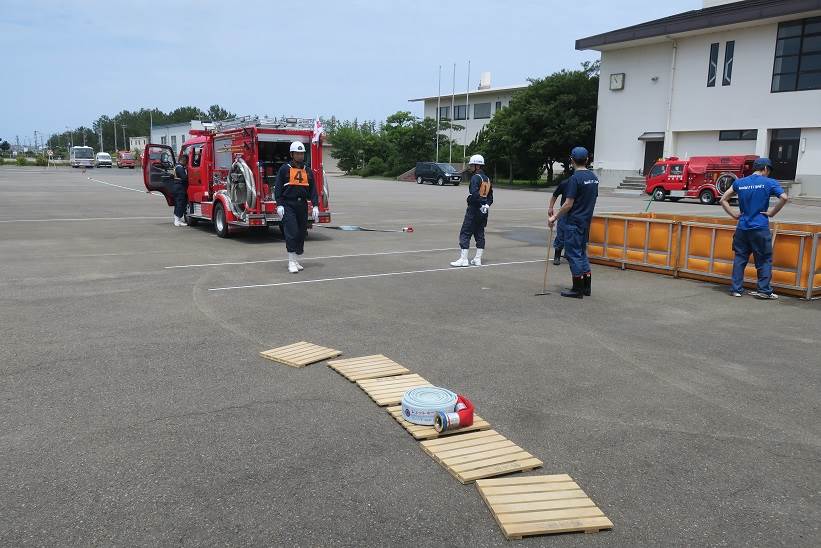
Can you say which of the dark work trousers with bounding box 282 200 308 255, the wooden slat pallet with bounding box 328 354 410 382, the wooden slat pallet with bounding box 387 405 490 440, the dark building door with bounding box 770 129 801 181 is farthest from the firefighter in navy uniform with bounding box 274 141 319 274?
the dark building door with bounding box 770 129 801 181

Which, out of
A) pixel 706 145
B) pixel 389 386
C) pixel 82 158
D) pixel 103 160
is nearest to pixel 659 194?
pixel 706 145

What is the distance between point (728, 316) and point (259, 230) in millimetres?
11775

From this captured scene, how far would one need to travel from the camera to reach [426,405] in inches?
180

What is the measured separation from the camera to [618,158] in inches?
1785

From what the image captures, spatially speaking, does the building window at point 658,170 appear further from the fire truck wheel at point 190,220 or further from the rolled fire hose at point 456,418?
the rolled fire hose at point 456,418

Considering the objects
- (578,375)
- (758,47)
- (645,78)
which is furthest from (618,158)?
(578,375)

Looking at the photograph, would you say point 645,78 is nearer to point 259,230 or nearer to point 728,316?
point 259,230

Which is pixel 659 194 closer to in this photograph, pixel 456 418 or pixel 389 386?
pixel 389 386

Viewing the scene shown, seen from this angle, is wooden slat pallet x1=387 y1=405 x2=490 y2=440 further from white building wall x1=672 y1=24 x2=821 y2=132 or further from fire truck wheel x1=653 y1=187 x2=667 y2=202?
white building wall x1=672 y1=24 x2=821 y2=132

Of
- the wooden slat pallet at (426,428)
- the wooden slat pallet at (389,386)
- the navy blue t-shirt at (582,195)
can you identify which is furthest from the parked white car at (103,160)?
the wooden slat pallet at (426,428)

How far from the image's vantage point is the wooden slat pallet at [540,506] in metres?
3.38

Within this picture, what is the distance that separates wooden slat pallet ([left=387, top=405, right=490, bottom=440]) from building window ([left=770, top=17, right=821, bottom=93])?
38.7m

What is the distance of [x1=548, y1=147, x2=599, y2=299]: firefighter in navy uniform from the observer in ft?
29.8

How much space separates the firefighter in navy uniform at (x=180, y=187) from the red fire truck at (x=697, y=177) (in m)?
25.5
